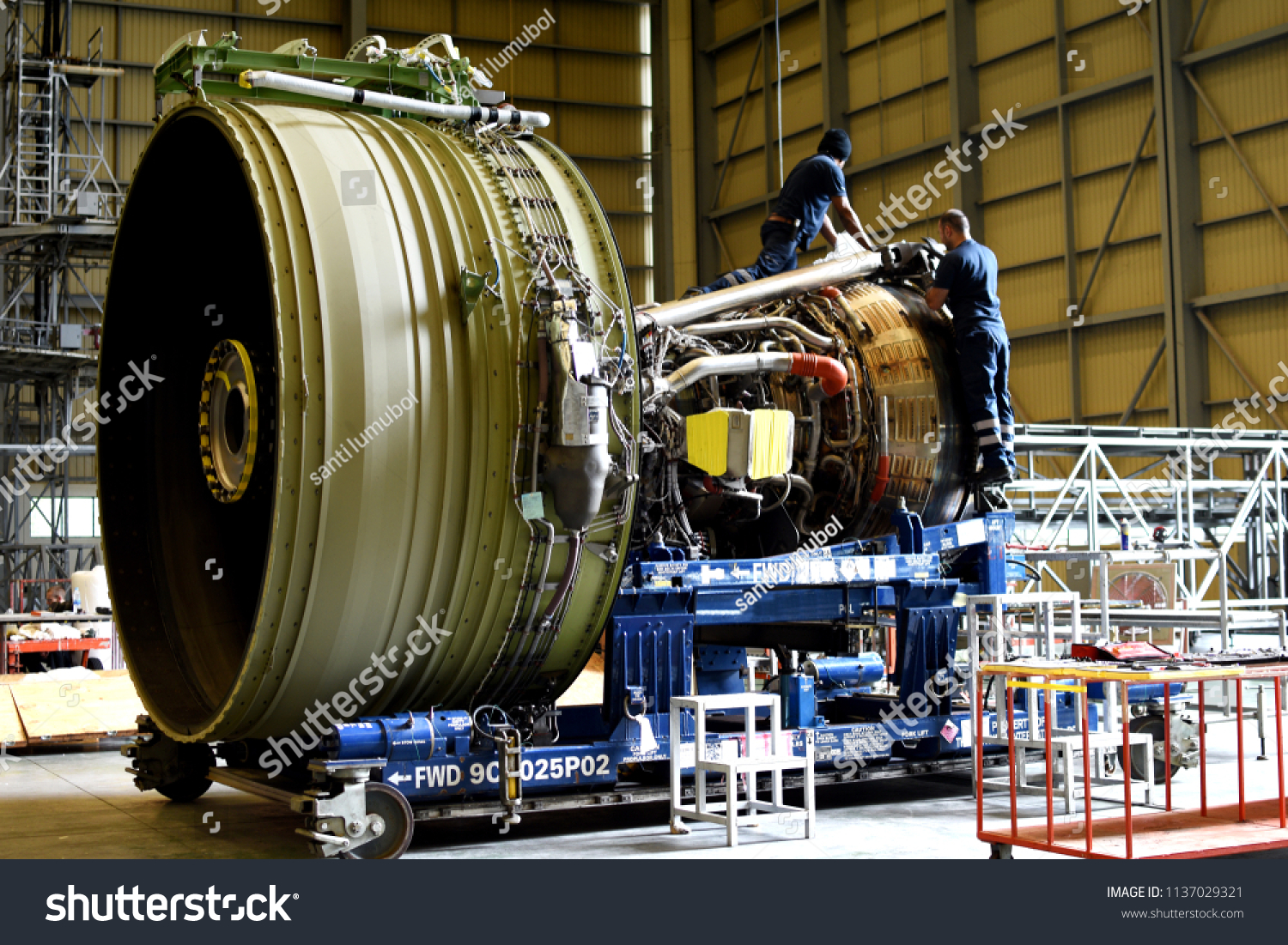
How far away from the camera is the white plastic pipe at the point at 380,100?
256 inches

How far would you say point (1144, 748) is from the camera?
25.8ft

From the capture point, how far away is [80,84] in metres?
22.2

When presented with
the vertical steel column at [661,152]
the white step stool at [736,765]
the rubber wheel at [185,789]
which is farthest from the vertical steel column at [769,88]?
the white step stool at [736,765]

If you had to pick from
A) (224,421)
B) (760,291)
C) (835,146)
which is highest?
(835,146)

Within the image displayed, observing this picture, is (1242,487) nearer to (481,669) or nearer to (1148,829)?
(1148,829)

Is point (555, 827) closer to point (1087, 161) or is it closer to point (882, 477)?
point (882, 477)

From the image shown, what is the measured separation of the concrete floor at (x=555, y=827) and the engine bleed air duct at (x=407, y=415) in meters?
0.65

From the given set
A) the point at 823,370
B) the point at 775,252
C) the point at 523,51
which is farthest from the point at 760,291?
the point at 523,51

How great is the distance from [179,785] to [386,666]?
2541 millimetres

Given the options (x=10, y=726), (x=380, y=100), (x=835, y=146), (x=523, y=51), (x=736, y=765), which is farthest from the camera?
(x=523, y=51)

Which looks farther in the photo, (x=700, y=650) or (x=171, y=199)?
(x=700, y=650)

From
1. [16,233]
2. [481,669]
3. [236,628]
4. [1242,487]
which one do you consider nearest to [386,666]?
[481,669]

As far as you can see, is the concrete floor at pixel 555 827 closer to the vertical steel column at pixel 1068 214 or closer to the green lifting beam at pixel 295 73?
the green lifting beam at pixel 295 73

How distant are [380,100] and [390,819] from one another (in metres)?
3.66
